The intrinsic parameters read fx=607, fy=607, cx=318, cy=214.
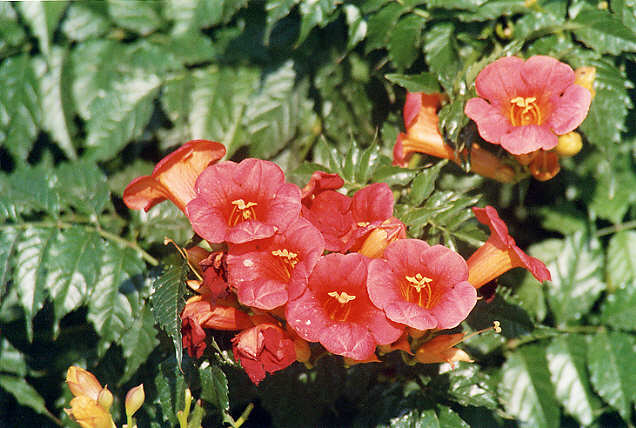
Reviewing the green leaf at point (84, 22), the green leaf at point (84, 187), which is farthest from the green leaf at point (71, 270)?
the green leaf at point (84, 22)

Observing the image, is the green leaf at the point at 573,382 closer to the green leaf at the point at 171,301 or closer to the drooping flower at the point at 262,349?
the drooping flower at the point at 262,349

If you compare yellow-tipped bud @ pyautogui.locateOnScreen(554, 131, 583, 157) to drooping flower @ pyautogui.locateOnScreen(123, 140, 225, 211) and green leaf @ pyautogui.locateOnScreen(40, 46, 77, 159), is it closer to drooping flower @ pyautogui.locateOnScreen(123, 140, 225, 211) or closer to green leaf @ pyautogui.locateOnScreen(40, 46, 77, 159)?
Answer: drooping flower @ pyautogui.locateOnScreen(123, 140, 225, 211)

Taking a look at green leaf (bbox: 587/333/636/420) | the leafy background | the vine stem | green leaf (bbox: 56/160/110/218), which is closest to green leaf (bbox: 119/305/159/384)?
the leafy background

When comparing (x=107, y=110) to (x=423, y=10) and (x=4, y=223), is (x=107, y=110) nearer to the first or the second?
(x=4, y=223)

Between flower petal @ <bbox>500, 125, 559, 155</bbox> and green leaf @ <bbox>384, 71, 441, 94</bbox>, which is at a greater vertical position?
green leaf @ <bbox>384, 71, 441, 94</bbox>

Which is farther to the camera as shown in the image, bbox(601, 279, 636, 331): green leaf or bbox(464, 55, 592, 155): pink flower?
bbox(601, 279, 636, 331): green leaf

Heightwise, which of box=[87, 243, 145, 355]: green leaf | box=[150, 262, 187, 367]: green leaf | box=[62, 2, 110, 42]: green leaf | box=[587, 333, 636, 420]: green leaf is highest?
box=[62, 2, 110, 42]: green leaf

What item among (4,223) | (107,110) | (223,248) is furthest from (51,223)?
(223,248)
